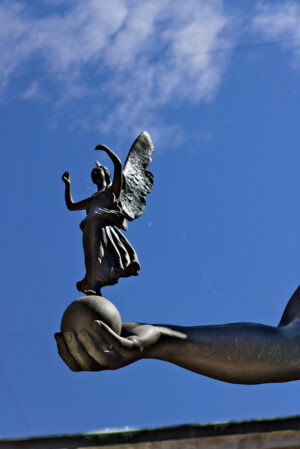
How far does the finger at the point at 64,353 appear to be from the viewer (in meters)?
12.1

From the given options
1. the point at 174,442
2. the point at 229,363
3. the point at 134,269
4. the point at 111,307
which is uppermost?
the point at 134,269

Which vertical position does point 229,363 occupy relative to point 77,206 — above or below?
below

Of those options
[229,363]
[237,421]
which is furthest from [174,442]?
[229,363]

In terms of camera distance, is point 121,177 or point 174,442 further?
point 121,177

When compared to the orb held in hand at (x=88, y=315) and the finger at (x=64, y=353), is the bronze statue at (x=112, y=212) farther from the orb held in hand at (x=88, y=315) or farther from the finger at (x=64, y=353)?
the finger at (x=64, y=353)

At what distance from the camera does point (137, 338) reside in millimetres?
12031

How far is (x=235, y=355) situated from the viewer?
1243 centimetres

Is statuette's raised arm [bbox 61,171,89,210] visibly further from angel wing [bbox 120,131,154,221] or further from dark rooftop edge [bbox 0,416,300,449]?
dark rooftop edge [bbox 0,416,300,449]

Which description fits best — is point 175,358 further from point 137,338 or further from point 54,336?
point 54,336

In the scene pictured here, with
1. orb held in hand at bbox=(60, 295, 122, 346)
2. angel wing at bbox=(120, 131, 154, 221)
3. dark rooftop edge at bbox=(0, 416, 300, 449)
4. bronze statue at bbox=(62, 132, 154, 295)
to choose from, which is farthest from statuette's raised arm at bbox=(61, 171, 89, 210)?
dark rooftop edge at bbox=(0, 416, 300, 449)

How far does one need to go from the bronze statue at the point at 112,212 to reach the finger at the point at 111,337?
124 centimetres

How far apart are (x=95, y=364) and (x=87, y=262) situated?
1796mm

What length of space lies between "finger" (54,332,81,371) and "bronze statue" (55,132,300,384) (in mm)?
11

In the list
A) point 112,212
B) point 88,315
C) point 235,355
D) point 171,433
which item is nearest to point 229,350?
point 235,355
